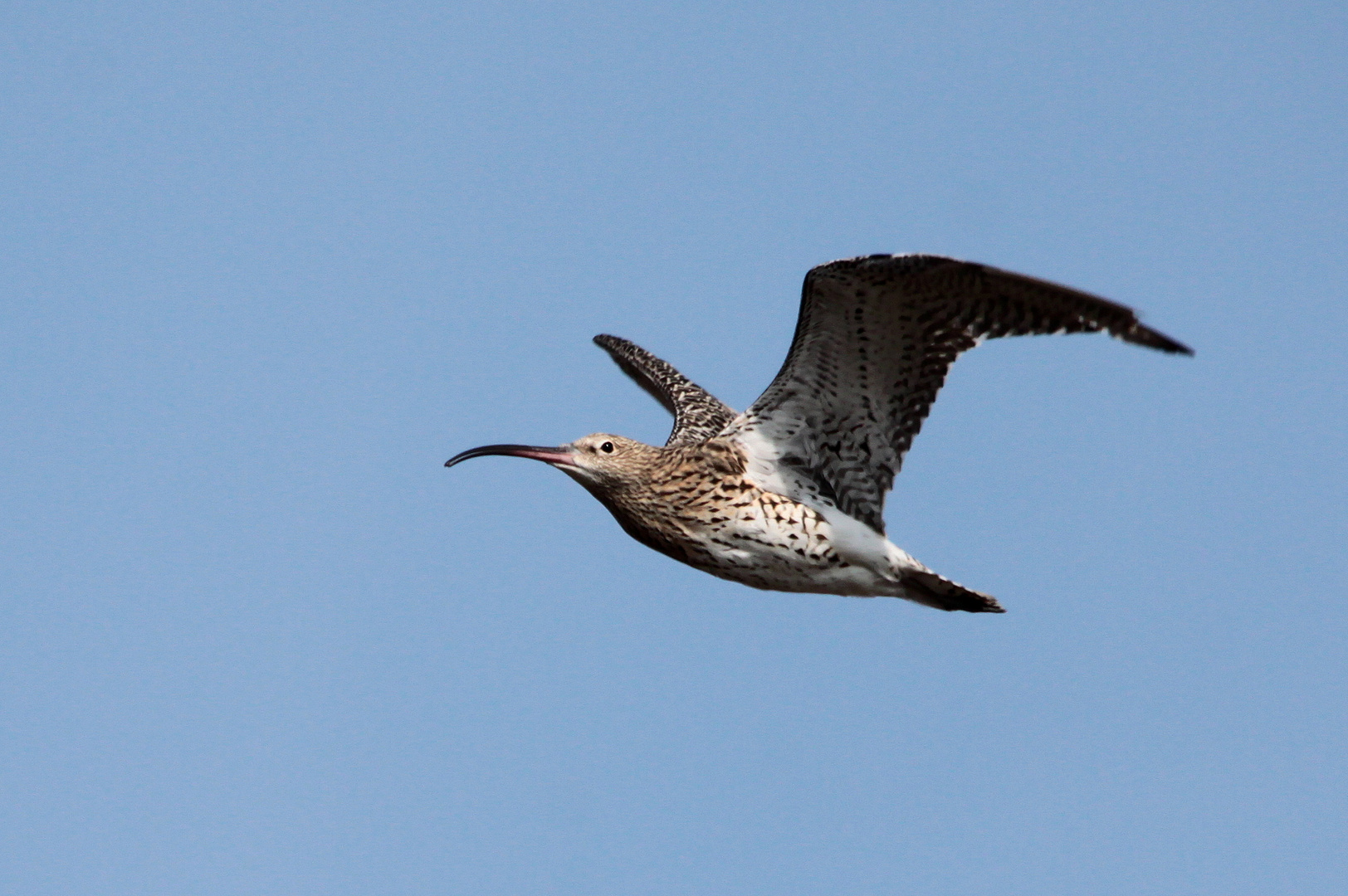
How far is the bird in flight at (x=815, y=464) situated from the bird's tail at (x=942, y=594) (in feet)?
0.04

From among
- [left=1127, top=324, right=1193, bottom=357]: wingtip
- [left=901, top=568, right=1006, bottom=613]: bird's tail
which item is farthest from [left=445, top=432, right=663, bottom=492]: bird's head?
[left=1127, top=324, right=1193, bottom=357]: wingtip

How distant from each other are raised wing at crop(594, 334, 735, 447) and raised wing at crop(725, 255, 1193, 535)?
0.99 meters

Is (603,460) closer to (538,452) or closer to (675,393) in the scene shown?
(538,452)

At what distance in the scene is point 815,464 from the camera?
12656mm

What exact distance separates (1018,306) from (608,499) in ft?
11.7

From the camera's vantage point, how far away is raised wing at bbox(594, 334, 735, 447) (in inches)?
558

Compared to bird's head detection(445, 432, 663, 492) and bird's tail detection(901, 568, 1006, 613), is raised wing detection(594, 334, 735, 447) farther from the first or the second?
bird's tail detection(901, 568, 1006, 613)

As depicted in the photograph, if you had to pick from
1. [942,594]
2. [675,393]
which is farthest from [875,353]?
[675,393]

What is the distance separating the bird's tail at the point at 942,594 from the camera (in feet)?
40.9

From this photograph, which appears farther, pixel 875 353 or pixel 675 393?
pixel 675 393

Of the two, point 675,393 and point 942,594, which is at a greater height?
point 675,393

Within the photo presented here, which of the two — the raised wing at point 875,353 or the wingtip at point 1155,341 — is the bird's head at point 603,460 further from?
the wingtip at point 1155,341

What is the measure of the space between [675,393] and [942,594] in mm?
3962

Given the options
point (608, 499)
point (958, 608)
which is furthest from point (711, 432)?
point (958, 608)
